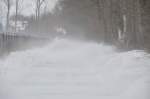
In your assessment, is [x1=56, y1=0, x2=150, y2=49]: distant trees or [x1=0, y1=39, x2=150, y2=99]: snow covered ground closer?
[x1=0, y1=39, x2=150, y2=99]: snow covered ground

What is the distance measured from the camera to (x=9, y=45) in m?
22.5

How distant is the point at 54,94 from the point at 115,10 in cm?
1993

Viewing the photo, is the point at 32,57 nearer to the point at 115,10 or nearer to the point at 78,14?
the point at 115,10

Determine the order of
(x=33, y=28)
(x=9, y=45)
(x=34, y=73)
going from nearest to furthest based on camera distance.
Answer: (x=34, y=73) < (x=9, y=45) < (x=33, y=28)

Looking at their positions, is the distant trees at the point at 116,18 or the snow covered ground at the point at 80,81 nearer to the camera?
the snow covered ground at the point at 80,81

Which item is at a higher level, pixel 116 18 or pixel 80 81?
pixel 116 18

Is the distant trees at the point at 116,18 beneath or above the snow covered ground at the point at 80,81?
above

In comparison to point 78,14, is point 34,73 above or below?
below

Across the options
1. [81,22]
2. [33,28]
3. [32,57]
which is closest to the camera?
[32,57]

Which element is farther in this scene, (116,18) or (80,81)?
(116,18)

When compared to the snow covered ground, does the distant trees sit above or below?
above

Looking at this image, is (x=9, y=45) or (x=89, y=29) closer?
(x=9, y=45)

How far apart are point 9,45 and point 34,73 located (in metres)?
12.9

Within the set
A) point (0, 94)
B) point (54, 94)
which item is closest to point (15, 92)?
point (0, 94)
